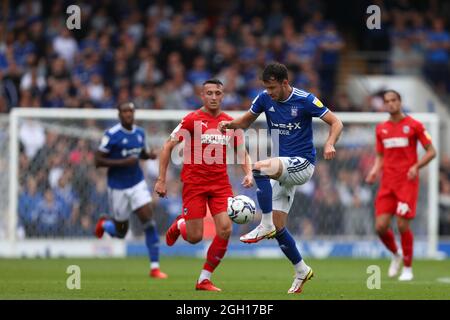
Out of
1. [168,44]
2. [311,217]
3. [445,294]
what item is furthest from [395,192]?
[168,44]

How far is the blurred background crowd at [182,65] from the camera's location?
70.0 feet

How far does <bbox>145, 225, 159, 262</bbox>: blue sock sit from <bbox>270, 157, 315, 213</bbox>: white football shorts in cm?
425

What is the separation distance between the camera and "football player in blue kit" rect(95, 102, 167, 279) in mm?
16438

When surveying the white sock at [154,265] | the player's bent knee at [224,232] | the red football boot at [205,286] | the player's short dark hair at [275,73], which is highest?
the player's short dark hair at [275,73]

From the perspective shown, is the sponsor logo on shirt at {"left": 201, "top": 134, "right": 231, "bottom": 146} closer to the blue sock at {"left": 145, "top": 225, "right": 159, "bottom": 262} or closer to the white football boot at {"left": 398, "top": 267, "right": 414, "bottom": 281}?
the blue sock at {"left": 145, "top": 225, "right": 159, "bottom": 262}

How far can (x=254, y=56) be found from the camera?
2672cm

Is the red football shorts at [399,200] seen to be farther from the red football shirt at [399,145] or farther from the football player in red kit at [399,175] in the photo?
the red football shirt at [399,145]

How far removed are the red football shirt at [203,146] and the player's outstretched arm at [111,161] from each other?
3552mm

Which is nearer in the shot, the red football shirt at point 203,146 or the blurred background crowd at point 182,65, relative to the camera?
the red football shirt at point 203,146

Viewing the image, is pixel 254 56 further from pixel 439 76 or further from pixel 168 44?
pixel 439 76

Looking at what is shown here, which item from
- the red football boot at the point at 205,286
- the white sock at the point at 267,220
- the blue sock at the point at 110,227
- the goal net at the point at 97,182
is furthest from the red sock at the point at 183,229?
the goal net at the point at 97,182

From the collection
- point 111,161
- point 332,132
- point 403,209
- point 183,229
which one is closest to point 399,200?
point 403,209

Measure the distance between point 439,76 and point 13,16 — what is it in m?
10.9

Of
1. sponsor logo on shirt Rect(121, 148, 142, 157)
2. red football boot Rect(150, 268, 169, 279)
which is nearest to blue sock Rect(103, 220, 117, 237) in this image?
sponsor logo on shirt Rect(121, 148, 142, 157)
